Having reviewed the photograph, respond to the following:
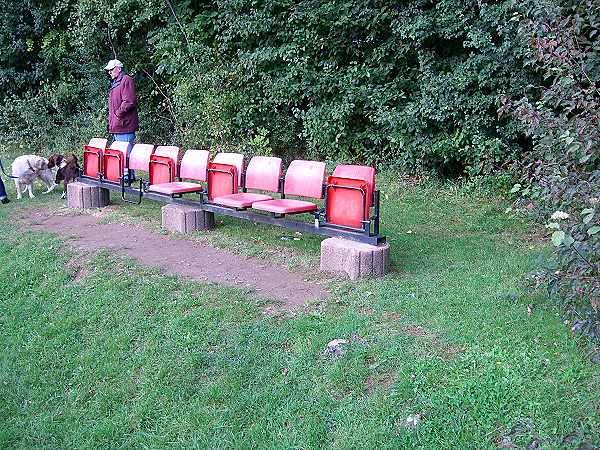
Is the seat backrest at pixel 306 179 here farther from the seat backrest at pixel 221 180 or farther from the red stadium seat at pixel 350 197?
the seat backrest at pixel 221 180

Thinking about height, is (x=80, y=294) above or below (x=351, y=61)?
below

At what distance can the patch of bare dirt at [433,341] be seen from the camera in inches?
158

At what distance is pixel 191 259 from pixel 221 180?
1.05m

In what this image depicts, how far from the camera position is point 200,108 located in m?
12.2

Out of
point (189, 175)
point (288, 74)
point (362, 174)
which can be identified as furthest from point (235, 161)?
point (288, 74)

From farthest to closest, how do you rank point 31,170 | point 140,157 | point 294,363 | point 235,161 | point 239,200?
point 31,170, point 140,157, point 235,161, point 239,200, point 294,363

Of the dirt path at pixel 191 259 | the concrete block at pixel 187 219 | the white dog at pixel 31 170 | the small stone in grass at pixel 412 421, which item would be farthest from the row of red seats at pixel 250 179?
the small stone in grass at pixel 412 421

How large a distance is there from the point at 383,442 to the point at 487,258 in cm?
302

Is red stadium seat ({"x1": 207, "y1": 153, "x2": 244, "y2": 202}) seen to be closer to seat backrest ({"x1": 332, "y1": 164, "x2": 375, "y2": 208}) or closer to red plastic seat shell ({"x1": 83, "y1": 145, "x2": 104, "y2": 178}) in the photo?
seat backrest ({"x1": 332, "y1": 164, "x2": 375, "y2": 208})

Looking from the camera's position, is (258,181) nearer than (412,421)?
No

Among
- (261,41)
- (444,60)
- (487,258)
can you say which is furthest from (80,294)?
(261,41)

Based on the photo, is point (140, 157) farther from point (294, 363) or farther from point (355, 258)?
point (294, 363)

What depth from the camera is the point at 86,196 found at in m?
8.70

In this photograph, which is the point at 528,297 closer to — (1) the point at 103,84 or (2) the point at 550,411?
(2) the point at 550,411
